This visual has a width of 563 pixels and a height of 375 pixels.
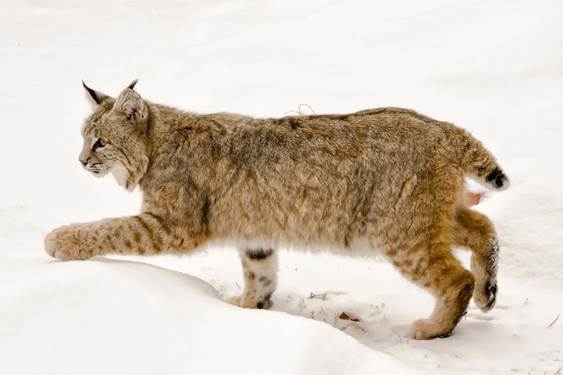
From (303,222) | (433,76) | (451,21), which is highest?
(451,21)

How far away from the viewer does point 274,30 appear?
12180 millimetres

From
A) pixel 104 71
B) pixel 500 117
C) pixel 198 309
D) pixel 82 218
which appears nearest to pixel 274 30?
pixel 104 71

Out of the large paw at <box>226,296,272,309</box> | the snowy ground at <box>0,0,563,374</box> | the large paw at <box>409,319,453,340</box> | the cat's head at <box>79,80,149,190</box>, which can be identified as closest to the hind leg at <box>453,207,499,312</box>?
the snowy ground at <box>0,0,563,374</box>

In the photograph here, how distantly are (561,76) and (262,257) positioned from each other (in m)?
5.02

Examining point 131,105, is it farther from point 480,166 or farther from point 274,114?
point 274,114

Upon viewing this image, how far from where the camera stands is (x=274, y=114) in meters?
9.05

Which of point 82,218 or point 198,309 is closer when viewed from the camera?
point 198,309

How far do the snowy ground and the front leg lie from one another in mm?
160

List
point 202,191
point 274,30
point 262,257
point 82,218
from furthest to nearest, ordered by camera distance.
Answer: point 274,30 → point 82,218 → point 262,257 → point 202,191

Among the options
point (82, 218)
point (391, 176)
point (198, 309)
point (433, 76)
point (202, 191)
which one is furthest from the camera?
point (433, 76)

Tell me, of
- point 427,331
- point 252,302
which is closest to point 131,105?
point 252,302

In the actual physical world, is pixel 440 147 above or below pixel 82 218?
above

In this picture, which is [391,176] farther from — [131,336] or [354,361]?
[131,336]

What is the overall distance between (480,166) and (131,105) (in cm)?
245
